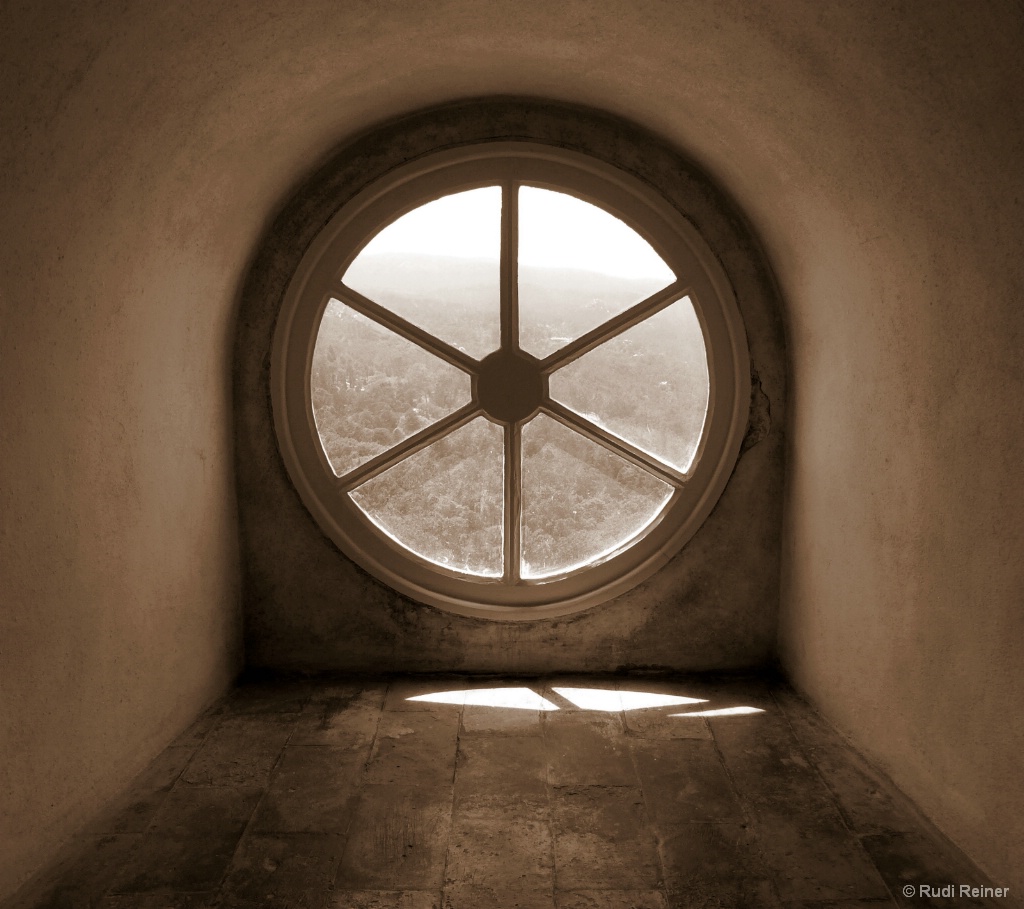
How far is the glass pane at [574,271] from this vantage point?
3.24 metres

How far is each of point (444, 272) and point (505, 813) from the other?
5.85 feet

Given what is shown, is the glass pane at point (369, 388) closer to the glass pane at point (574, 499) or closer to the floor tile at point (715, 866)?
the glass pane at point (574, 499)

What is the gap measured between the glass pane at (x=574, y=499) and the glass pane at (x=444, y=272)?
0.40 m

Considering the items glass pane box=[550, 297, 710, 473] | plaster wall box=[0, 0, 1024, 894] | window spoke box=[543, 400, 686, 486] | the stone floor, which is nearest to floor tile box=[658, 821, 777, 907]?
the stone floor

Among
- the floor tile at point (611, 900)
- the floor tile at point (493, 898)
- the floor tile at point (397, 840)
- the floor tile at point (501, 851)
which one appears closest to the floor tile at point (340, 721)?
the floor tile at point (397, 840)

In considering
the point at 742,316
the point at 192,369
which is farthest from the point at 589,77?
the point at 192,369

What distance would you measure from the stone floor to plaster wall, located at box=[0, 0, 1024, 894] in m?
0.14

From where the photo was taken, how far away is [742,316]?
3.15m

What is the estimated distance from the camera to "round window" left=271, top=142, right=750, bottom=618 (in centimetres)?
312

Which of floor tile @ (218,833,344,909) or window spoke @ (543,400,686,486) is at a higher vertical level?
window spoke @ (543,400,686,486)

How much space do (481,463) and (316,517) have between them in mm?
600

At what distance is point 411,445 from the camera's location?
3.19 meters

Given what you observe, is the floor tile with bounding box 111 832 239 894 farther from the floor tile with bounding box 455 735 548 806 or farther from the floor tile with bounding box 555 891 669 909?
the floor tile with bounding box 555 891 669 909

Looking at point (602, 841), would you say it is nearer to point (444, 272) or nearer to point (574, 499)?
point (574, 499)
